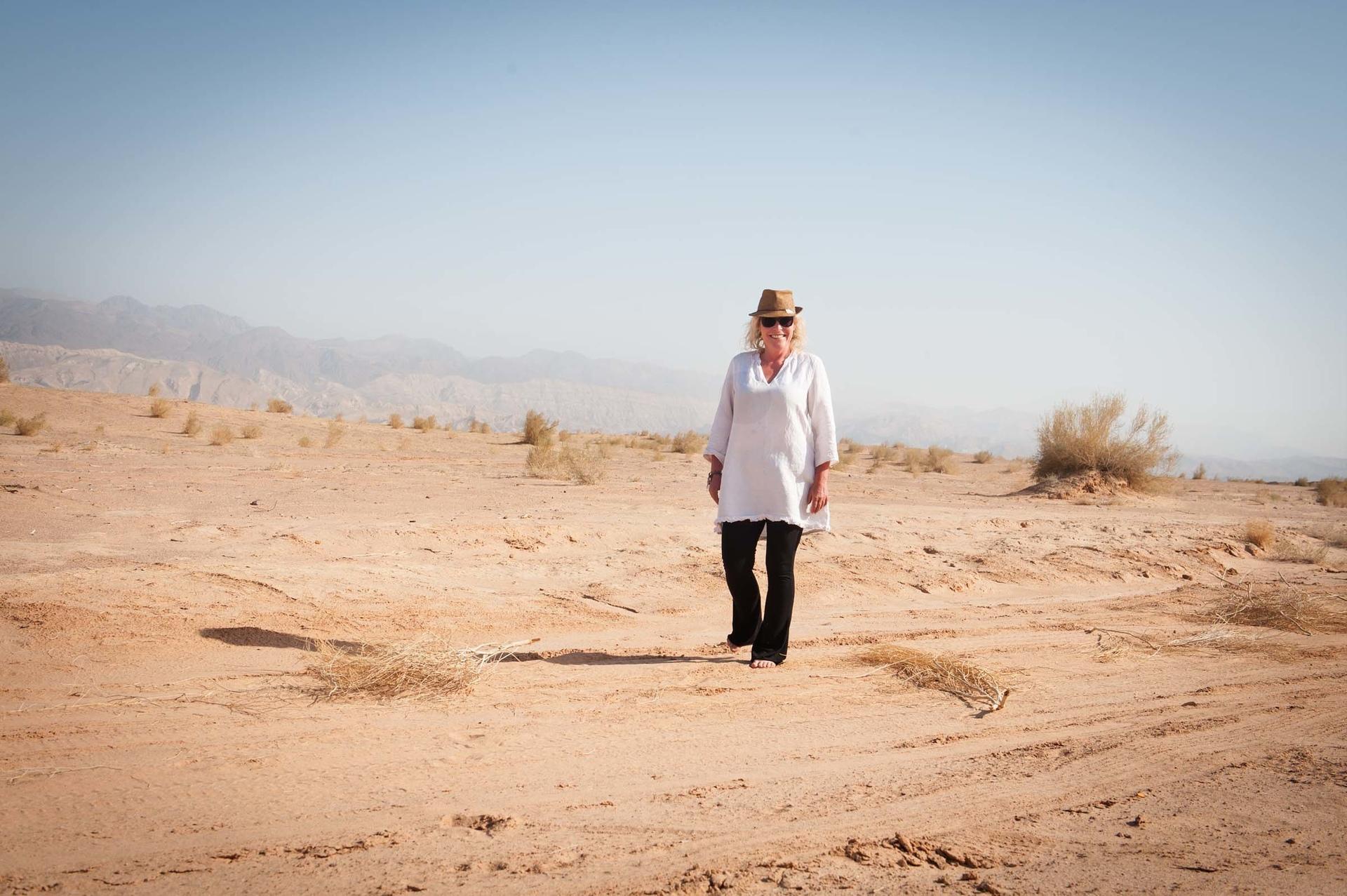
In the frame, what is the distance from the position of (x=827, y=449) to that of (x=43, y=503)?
780cm

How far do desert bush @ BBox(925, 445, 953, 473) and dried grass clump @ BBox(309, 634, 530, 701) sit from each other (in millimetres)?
23865

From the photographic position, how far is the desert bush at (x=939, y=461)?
86.8 ft

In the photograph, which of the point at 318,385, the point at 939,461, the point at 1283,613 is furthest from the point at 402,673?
the point at 318,385

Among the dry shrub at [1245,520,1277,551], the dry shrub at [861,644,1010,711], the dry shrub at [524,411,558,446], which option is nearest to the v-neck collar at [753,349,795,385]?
the dry shrub at [861,644,1010,711]

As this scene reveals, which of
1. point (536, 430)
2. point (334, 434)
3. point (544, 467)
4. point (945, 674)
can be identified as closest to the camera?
point (945, 674)

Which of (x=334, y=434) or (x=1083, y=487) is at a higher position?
(x=1083, y=487)

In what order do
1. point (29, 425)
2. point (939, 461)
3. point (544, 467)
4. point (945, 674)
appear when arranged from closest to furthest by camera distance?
point (945, 674)
point (544, 467)
point (29, 425)
point (939, 461)

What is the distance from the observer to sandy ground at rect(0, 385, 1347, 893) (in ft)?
8.71

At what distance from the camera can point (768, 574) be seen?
16.7 feet

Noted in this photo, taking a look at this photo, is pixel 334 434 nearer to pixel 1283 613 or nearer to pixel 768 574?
pixel 768 574

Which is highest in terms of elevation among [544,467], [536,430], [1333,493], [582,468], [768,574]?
[1333,493]

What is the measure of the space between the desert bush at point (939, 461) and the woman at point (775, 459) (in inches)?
884

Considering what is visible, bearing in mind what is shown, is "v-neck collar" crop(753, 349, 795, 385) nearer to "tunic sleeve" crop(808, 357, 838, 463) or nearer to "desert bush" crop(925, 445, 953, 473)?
"tunic sleeve" crop(808, 357, 838, 463)

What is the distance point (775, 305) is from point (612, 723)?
2679 mm
